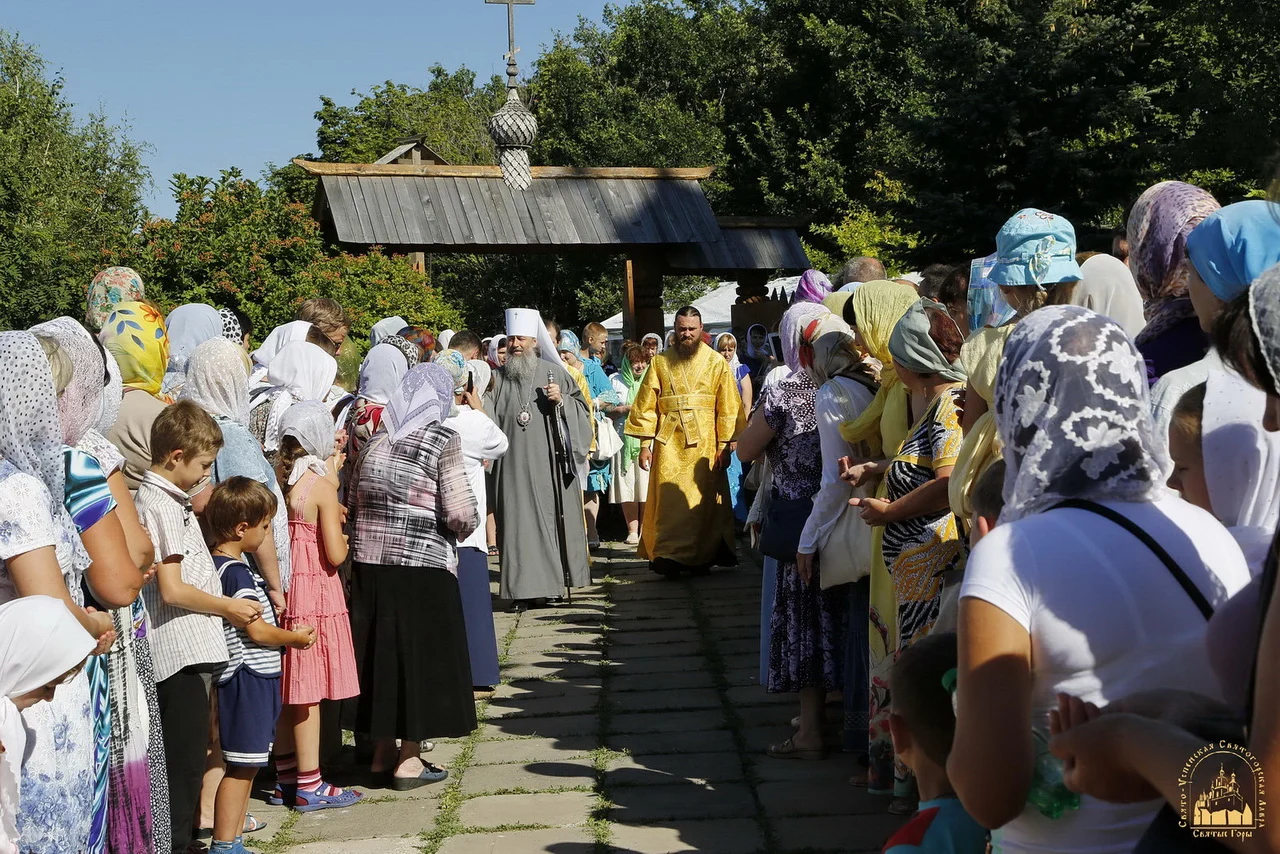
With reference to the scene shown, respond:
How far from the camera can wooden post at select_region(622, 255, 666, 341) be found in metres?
16.3

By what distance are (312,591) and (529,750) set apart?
55.4 inches

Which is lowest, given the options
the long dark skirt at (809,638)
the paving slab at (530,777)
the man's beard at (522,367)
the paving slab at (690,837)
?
the paving slab at (690,837)

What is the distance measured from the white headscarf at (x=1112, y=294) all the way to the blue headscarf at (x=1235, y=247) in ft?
4.73

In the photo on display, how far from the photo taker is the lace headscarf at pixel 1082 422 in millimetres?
1854

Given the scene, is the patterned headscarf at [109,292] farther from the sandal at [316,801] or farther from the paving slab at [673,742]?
the paving slab at [673,742]

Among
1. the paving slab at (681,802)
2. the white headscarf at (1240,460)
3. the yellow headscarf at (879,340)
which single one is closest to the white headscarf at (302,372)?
the paving slab at (681,802)

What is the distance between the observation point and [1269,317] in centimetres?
151

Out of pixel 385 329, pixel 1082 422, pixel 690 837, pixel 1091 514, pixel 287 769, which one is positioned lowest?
pixel 690 837

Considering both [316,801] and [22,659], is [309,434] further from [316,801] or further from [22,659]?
[22,659]

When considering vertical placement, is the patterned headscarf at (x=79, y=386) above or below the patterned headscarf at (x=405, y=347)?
below

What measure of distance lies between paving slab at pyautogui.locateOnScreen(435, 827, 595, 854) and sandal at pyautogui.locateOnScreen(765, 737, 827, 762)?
1129mm

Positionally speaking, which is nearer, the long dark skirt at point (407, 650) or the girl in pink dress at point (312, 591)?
the girl in pink dress at point (312, 591)

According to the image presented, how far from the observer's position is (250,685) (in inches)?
178

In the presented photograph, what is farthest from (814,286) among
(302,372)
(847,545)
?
(302,372)
